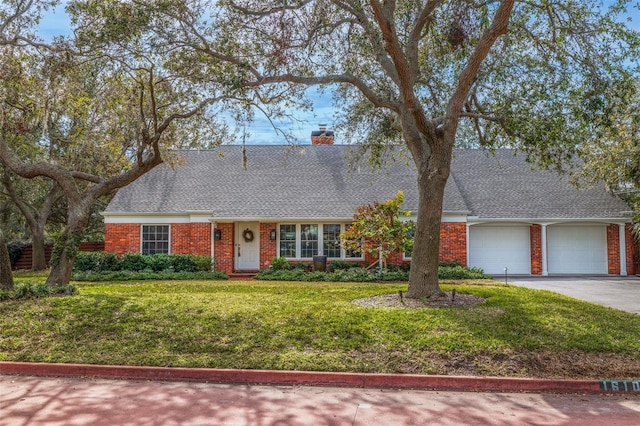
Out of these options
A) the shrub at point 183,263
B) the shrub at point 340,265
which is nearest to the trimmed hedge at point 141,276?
the shrub at point 183,263

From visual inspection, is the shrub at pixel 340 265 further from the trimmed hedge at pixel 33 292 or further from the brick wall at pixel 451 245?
the trimmed hedge at pixel 33 292

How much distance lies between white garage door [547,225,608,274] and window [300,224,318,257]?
32.0 feet

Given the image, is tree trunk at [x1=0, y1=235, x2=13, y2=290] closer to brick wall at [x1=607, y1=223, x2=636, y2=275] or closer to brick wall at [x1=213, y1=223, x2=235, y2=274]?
brick wall at [x1=213, y1=223, x2=235, y2=274]

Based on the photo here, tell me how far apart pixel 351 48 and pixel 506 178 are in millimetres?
13814

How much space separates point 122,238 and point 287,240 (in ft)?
22.1

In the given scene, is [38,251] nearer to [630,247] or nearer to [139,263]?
[139,263]

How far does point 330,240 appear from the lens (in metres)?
21.5

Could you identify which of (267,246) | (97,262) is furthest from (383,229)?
(97,262)

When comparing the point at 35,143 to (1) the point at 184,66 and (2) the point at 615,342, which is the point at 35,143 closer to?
(1) the point at 184,66

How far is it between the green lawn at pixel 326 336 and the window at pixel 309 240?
10667 millimetres

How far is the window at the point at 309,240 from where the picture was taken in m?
21.5

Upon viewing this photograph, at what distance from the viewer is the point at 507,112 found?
11.9 meters

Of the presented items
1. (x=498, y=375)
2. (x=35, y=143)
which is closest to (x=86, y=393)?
(x=498, y=375)

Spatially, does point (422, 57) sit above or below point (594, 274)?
above
